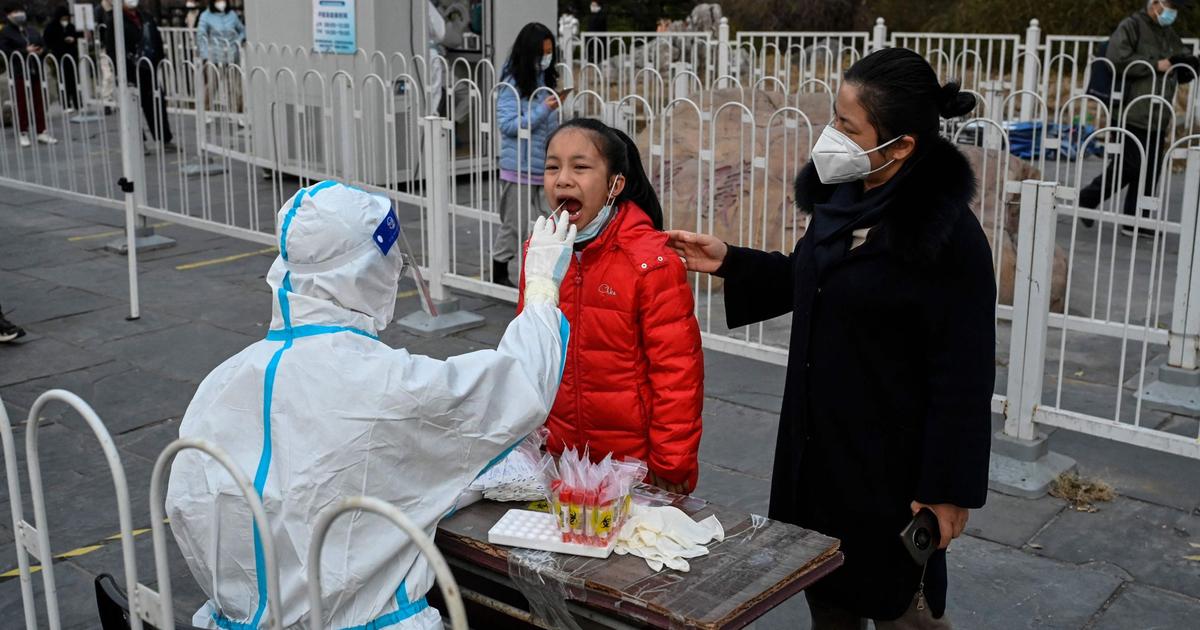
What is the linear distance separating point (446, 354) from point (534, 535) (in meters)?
4.38

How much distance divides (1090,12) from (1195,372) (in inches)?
662

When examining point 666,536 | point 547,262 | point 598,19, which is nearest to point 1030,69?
point 547,262

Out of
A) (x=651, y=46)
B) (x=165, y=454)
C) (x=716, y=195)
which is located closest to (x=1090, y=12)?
(x=651, y=46)

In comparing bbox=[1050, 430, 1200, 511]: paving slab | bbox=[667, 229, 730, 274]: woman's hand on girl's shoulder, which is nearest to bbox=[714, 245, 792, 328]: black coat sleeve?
bbox=[667, 229, 730, 274]: woman's hand on girl's shoulder

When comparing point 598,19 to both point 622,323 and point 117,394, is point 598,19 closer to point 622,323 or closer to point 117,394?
point 117,394

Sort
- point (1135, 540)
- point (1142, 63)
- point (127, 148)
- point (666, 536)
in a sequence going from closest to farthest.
→ point (666, 536) → point (1135, 540) → point (127, 148) → point (1142, 63)

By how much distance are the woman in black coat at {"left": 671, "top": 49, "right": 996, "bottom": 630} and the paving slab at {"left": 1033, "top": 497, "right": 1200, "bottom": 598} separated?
1.73 meters

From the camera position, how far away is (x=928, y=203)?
264 cm

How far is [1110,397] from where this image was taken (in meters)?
6.14

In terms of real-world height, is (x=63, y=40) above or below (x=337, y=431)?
above

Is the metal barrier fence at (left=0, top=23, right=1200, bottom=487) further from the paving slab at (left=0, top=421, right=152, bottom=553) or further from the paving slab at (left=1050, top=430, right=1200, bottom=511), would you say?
the paving slab at (left=0, top=421, right=152, bottom=553)

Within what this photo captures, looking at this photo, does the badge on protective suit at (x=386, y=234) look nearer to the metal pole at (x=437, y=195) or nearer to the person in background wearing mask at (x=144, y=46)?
the metal pole at (x=437, y=195)

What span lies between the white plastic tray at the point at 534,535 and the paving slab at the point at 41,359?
4745mm

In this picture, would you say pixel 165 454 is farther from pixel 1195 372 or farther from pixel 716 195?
pixel 716 195
